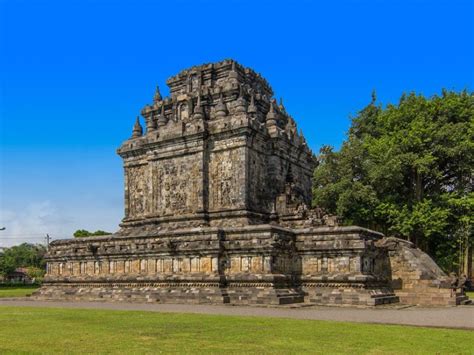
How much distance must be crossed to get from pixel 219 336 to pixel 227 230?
12988 millimetres

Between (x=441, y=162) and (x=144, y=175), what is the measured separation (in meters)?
20.0

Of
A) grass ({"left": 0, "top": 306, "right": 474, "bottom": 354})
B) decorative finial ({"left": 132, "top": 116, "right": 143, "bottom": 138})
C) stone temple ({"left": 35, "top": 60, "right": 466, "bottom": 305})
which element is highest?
decorative finial ({"left": 132, "top": 116, "right": 143, "bottom": 138})

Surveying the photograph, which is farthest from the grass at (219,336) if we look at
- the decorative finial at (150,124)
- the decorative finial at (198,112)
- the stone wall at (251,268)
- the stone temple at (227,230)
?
the decorative finial at (150,124)

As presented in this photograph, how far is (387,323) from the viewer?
591 inches

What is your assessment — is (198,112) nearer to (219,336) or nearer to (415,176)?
(415,176)

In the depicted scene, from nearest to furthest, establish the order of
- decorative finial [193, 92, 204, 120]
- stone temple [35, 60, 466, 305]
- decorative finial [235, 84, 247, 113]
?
stone temple [35, 60, 466, 305], decorative finial [235, 84, 247, 113], decorative finial [193, 92, 204, 120]

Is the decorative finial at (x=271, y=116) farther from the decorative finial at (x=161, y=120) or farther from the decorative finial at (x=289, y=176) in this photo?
the decorative finial at (x=161, y=120)

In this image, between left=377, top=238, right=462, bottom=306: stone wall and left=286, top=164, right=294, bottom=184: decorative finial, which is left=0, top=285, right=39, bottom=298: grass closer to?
left=286, top=164, right=294, bottom=184: decorative finial

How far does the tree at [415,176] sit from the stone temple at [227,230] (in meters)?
3.81

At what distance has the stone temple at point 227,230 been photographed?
23.8 metres

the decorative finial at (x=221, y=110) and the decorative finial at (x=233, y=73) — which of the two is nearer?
the decorative finial at (x=221, y=110)

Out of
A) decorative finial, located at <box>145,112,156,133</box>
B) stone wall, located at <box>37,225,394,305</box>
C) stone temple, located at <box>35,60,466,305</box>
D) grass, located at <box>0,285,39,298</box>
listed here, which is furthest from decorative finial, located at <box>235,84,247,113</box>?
grass, located at <box>0,285,39,298</box>

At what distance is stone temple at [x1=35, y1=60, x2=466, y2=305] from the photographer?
23.8m

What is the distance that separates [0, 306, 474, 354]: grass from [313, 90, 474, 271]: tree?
21279 mm
